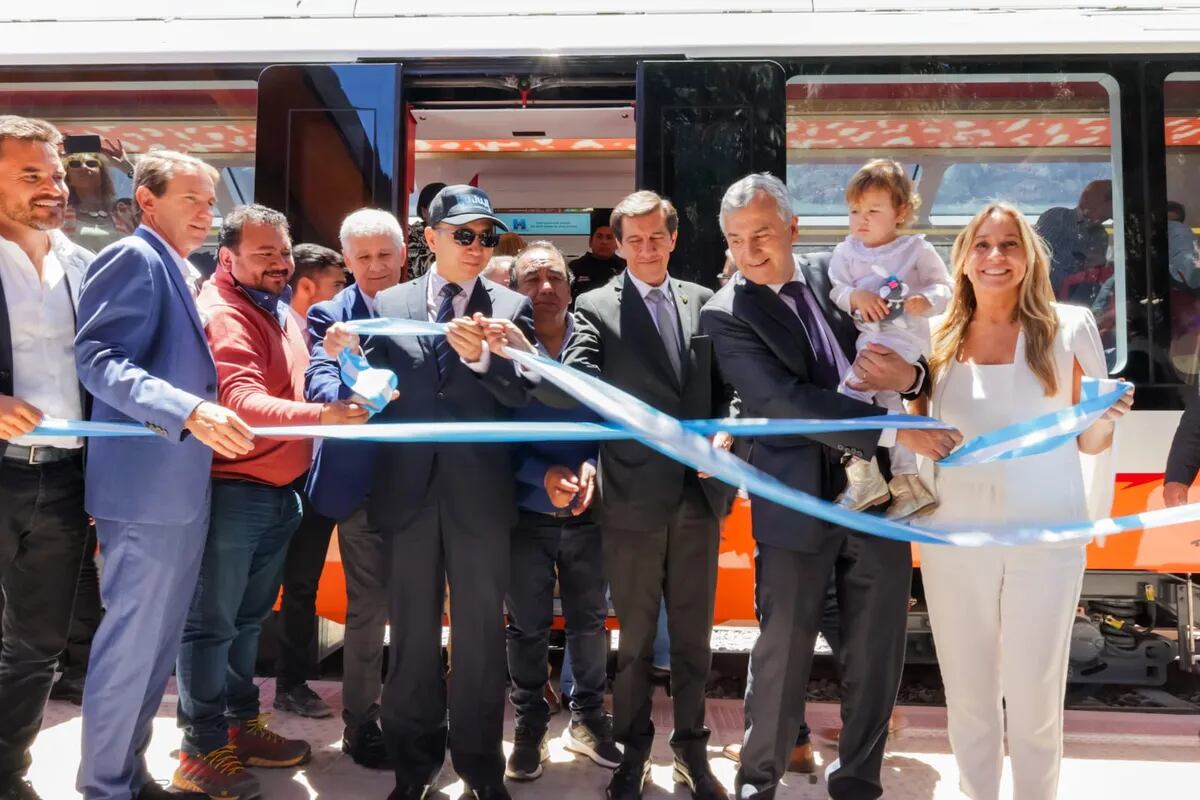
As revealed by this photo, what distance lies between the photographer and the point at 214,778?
3320 millimetres

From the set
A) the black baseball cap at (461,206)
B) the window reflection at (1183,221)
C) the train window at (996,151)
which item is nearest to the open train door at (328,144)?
the black baseball cap at (461,206)

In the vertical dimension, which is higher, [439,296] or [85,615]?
[439,296]

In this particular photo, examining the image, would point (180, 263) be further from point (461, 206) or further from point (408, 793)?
point (408, 793)

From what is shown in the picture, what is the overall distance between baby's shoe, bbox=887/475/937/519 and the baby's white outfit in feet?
0.15

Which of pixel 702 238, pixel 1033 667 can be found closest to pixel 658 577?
pixel 1033 667

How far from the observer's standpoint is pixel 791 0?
459 cm

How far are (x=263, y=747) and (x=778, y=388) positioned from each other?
2.48m

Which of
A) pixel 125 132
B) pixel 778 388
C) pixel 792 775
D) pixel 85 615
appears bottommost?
pixel 792 775

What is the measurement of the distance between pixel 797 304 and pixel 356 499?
1.75 m

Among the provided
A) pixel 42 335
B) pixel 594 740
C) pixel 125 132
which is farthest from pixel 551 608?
pixel 125 132

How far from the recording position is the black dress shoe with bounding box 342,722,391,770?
3.71m

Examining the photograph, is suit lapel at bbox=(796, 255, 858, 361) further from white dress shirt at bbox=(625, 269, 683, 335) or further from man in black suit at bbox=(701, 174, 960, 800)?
white dress shirt at bbox=(625, 269, 683, 335)

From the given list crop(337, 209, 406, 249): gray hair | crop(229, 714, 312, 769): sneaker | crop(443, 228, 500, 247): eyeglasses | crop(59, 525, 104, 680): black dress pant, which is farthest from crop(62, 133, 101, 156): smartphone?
crop(229, 714, 312, 769): sneaker

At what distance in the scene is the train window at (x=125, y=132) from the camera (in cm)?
461
